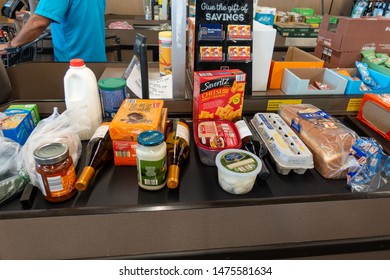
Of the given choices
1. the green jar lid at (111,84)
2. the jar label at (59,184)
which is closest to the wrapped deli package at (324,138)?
the green jar lid at (111,84)

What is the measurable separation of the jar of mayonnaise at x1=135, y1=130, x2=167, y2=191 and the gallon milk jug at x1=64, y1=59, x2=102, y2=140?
0.35 metres

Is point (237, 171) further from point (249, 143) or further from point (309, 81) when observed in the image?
point (309, 81)

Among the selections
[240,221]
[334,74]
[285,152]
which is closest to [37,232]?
[240,221]

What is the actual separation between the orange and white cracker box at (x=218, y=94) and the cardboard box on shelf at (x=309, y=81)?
0.43 metres

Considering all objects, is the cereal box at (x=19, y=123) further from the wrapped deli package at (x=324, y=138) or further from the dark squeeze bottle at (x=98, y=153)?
the wrapped deli package at (x=324, y=138)

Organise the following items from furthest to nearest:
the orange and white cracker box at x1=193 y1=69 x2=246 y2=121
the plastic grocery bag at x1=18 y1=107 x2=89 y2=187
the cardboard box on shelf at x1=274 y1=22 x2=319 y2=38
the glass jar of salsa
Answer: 1. the cardboard box on shelf at x1=274 y1=22 x2=319 y2=38
2. the orange and white cracker box at x1=193 y1=69 x2=246 y2=121
3. the plastic grocery bag at x1=18 y1=107 x2=89 y2=187
4. the glass jar of salsa

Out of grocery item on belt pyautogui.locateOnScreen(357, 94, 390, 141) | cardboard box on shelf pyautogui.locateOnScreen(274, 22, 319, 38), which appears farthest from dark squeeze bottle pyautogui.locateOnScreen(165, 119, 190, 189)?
cardboard box on shelf pyautogui.locateOnScreen(274, 22, 319, 38)

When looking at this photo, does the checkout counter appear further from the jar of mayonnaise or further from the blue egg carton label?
the blue egg carton label

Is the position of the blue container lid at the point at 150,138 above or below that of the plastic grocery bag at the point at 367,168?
above

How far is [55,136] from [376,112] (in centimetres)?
134

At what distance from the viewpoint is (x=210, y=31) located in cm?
118

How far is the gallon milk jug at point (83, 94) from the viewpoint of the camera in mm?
948

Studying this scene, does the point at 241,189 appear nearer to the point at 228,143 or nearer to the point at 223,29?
the point at 228,143

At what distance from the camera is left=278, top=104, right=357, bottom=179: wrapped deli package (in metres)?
0.92
